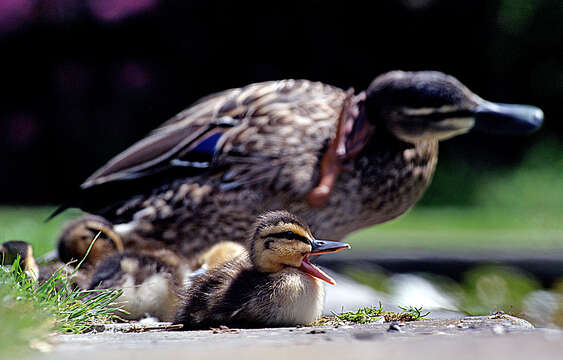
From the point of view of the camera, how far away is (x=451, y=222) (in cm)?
900

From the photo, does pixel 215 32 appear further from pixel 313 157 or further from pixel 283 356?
pixel 283 356

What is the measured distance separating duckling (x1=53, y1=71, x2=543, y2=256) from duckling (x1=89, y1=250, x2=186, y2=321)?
0.57 metres

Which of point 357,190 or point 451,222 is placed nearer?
point 357,190

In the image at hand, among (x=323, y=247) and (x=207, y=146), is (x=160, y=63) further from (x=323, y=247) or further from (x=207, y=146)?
(x=323, y=247)

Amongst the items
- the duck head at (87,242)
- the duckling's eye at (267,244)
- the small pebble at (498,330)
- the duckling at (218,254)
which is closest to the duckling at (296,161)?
the duck head at (87,242)

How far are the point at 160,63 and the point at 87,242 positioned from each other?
664cm

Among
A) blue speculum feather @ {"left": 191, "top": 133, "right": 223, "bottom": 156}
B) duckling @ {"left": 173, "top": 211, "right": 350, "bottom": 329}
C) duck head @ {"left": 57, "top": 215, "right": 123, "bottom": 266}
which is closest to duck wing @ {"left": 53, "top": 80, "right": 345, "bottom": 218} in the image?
blue speculum feather @ {"left": 191, "top": 133, "right": 223, "bottom": 156}

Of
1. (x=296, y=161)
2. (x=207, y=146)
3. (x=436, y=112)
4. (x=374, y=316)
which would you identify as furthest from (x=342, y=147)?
(x=374, y=316)

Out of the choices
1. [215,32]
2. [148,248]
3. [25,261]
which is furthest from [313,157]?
[215,32]

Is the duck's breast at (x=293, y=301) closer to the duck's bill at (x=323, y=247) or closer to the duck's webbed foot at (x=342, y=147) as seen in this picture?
the duck's bill at (x=323, y=247)

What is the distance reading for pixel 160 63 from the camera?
1101cm

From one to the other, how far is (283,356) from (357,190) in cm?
235

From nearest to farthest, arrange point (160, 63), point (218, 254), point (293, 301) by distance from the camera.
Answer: point (293, 301)
point (218, 254)
point (160, 63)

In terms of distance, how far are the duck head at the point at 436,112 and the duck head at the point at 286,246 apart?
1349 mm
